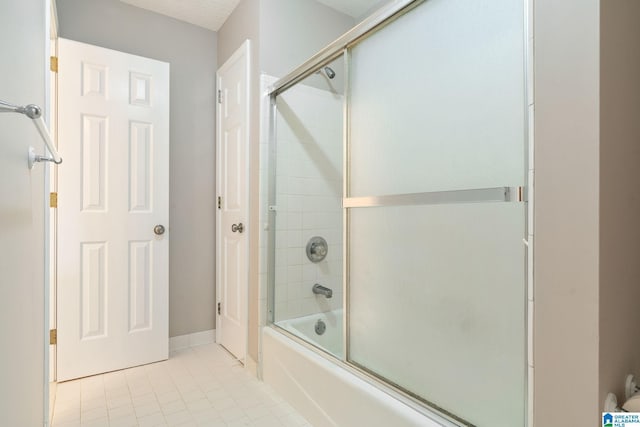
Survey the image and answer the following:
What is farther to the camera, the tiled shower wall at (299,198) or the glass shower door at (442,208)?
the tiled shower wall at (299,198)

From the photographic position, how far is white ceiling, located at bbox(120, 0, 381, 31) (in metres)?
2.38

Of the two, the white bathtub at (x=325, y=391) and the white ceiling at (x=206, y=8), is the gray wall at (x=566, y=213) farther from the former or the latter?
the white ceiling at (x=206, y=8)

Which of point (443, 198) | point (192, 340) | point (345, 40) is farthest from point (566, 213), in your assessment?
point (192, 340)

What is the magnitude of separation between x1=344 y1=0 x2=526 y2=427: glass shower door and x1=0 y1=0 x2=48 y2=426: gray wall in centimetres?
118

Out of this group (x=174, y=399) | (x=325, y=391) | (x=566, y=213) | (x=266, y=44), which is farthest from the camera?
(x=266, y=44)

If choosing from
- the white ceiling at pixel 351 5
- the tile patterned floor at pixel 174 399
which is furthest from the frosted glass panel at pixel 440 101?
the tile patterned floor at pixel 174 399

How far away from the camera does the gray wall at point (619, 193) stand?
78 centimetres

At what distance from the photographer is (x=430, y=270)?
51.1 inches

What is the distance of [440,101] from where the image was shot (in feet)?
4.24

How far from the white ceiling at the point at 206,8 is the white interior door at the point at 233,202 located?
345 millimetres

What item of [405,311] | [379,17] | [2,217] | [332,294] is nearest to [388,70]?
[379,17]

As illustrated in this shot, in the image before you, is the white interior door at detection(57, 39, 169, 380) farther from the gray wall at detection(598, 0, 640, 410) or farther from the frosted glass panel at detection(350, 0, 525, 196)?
the gray wall at detection(598, 0, 640, 410)

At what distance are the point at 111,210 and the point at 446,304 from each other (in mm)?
2099

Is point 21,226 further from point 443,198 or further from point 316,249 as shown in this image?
point 316,249
